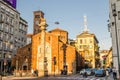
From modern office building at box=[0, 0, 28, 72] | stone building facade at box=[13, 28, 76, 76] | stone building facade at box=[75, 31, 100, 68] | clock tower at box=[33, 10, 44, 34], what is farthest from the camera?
stone building facade at box=[75, 31, 100, 68]

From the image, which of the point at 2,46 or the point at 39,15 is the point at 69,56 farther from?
the point at 39,15

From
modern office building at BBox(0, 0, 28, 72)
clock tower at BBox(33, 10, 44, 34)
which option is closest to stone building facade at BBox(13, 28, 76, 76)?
modern office building at BBox(0, 0, 28, 72)

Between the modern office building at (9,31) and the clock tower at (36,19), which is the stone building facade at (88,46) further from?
the modern office building at (9,31)

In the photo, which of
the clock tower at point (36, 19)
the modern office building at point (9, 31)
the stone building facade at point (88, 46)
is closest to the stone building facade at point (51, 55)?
the modern office building at point (9, 31)

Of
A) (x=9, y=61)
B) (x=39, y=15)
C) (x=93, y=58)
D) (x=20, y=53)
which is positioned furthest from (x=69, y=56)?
(x=93, y=58)

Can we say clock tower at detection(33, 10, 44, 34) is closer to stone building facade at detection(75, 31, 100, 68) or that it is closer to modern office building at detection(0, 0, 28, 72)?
modern office building at detection(0, 0, 28, 72)

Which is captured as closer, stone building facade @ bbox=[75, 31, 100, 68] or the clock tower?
the clock tower

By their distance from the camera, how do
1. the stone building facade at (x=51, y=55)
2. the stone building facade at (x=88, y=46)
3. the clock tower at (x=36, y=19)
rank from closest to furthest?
1. the stone building facade at (x=51, y=55)
2. the clock tower at (x=36, y=19)
3. the stone building facade at (x=88, y=46)

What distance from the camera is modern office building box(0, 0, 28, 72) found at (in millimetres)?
71562

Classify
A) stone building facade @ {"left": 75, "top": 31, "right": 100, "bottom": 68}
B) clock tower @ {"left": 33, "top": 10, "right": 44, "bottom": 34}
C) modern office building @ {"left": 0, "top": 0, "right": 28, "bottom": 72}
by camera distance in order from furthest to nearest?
1. stone building facade @ {"left": 75, "top": 31, "right": 100, "bottom": 68}
2. clock tower @ {"left": 33, "top": 10, "right": 44, "bottom": 34}
3. modern office building @ {"left": 0, "top": 0, "right": 28, "bottom": 72}

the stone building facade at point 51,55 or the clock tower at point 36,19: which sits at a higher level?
the clock tower at point 36,19

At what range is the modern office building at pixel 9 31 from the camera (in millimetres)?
71562

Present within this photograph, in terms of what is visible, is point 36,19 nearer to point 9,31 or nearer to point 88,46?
point 9,31

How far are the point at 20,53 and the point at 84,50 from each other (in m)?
43.6
